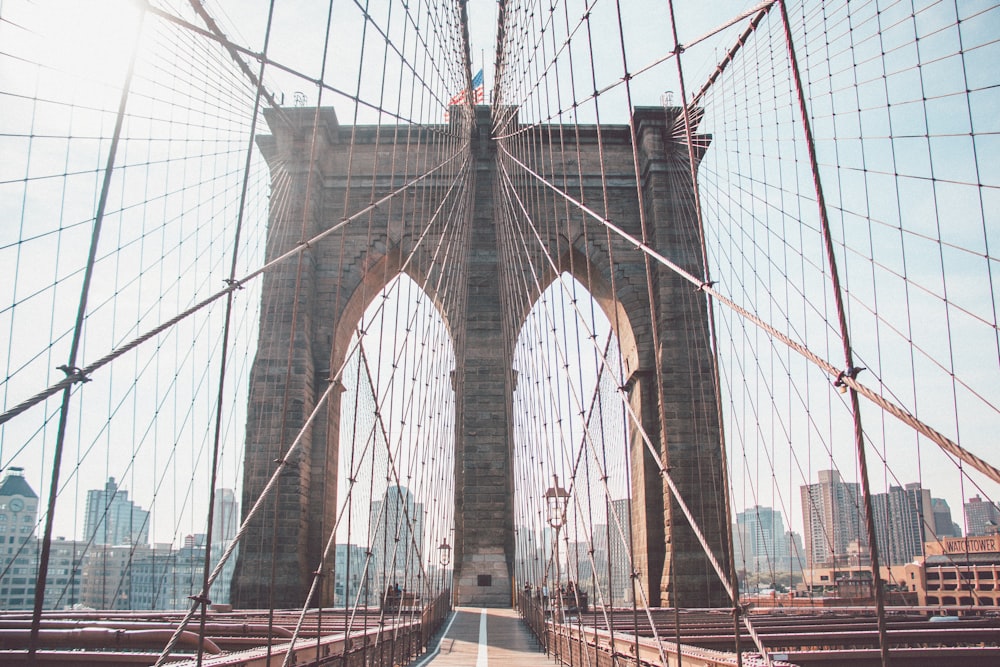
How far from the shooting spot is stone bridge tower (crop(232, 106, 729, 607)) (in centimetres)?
1238

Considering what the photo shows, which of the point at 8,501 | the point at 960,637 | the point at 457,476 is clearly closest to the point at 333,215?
the point at 457,476

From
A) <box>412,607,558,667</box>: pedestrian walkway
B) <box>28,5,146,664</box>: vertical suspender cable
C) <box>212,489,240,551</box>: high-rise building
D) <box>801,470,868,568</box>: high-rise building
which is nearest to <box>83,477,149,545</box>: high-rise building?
<box>212,489,240,551</box>: high-rise building

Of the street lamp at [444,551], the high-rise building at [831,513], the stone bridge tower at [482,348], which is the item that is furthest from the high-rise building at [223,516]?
the high-rise building at [831,513]

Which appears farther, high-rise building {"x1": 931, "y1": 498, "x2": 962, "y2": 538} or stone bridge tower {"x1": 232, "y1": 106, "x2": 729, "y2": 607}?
high-rise building {"x1": 931, "y1": 498, "x2": 962, "y2": 538}

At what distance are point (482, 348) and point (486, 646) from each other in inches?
336

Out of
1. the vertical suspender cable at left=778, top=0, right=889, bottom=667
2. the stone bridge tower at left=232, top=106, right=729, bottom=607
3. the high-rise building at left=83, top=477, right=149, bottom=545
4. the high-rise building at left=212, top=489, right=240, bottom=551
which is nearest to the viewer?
the vertical suspender cable at left=778, top=0, right=889, bottom=667

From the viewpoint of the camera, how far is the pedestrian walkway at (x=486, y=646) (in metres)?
5.18

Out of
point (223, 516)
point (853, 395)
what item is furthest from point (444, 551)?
point (853, 395)

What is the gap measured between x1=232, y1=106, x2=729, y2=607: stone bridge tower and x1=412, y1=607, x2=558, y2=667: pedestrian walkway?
12.4ft

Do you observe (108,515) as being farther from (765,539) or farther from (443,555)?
(765,539)

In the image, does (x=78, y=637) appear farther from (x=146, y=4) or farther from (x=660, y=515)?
(x=660, y=515)

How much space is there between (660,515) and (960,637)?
29.6ft

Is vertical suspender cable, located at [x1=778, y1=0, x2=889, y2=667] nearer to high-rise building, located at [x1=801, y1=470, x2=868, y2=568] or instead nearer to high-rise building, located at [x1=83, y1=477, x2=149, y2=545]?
high-rise building, located at [x1=801, y1=470, x2=868, y2=568]

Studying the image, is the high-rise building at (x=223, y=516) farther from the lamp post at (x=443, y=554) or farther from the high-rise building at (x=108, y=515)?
the lamp post at (x=443, y=554)
